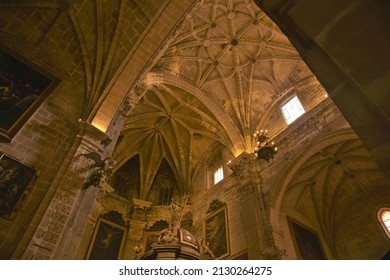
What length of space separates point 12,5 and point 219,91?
10.6 meters

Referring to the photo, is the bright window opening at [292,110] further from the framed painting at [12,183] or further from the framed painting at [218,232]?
the framed painting at [12,183]

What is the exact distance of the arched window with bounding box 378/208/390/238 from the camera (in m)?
12.8

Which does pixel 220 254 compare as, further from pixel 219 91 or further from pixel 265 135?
pixel 219 91

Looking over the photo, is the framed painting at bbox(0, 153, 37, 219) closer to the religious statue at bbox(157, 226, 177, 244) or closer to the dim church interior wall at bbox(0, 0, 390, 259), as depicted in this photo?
the dim church interior wall at bbox(0, 0, 390, 259)

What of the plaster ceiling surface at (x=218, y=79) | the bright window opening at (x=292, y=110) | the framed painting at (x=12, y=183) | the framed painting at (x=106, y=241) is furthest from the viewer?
the plaster ceiling surface at (x=218, y=79)

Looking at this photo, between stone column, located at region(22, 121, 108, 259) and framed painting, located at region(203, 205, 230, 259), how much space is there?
23.6ft

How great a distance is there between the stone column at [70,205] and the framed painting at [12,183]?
2.16 feet

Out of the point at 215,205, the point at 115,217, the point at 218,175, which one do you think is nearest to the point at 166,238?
the point at 215,205

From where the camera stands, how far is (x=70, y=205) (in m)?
6.36

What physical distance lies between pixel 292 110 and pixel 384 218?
7.38 metres

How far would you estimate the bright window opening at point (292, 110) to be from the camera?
12886mm

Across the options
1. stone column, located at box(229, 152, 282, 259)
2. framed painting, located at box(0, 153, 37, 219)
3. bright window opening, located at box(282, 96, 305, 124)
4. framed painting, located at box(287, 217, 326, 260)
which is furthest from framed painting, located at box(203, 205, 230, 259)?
framed painting, located at box(0, 153, 37, 219)

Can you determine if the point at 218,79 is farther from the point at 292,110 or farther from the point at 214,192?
the point at 214,192

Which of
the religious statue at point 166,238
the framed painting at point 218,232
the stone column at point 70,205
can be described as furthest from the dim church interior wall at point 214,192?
the religious statue at point 166,238
